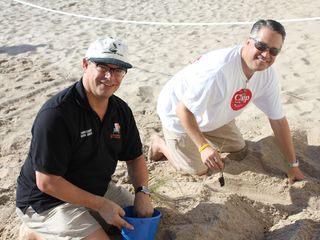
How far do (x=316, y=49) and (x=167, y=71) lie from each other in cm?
187

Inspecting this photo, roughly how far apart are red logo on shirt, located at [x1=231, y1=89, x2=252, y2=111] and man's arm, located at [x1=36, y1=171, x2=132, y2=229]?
1211 millimetres

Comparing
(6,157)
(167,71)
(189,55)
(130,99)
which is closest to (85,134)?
(6,157)

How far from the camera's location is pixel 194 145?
3.59 m

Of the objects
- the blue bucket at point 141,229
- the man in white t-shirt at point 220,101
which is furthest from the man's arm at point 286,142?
the blue bucket at point 141,229

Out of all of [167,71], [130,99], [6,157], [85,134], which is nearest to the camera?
[85,134]

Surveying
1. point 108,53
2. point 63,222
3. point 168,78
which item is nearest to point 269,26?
point 108,53

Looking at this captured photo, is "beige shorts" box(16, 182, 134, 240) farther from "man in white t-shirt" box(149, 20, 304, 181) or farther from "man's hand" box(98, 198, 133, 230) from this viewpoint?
"man in white t-shirt" box(149, 20, 304, 181)

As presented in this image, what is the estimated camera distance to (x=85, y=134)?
7.56 ft

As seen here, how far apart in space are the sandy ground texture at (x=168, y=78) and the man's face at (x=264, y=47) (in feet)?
2.70

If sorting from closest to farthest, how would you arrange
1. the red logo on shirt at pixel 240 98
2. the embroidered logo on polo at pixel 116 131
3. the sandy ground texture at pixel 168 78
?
1. the embroidered logo on polo at pixel 116 131
2. the sandy ground texture at pixel 168 78
3. the red logo on shirt at pixel 240 98

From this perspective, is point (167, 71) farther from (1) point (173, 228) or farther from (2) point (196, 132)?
(1) point (173, 228)

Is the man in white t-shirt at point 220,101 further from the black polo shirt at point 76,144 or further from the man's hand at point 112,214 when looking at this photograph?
the man's hand at point 112,214

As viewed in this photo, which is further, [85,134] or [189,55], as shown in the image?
[189,55]

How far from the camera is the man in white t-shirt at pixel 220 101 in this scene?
2.93 metres
